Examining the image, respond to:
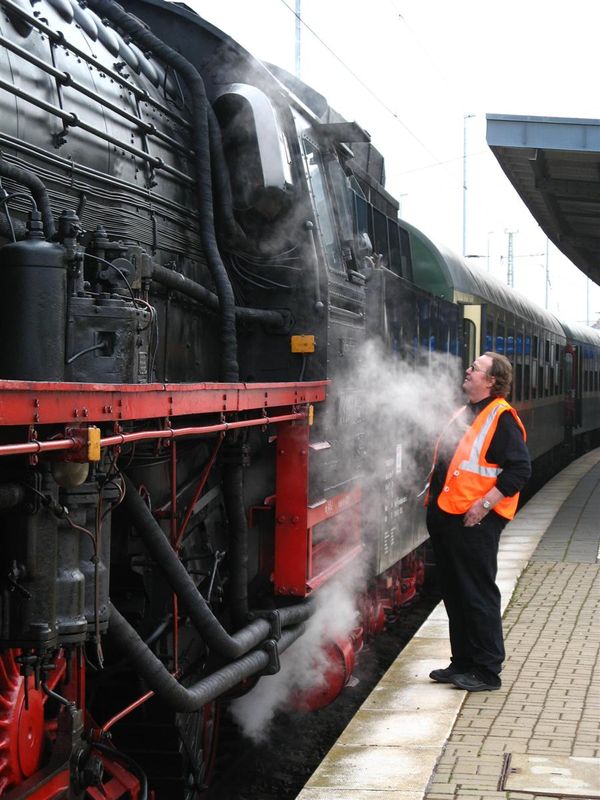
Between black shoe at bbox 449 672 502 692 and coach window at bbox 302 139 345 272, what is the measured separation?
7.20ft

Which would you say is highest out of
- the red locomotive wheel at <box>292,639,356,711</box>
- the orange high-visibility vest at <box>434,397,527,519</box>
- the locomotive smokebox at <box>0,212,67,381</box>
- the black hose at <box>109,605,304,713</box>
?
the locomotive smokebox at <box>0,212,67,381</box>

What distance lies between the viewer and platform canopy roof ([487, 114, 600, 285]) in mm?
11289

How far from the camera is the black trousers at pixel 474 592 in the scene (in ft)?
19.3

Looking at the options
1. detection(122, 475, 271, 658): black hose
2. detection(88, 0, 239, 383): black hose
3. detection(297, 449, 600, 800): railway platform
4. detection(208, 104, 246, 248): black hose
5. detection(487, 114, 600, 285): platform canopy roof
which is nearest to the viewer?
detection(122, 475, 271, 658): black hose

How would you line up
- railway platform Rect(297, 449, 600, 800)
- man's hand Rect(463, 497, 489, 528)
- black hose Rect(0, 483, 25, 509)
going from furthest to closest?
man's hand Rect(463, 497, 489, 528)
railway platform Rect(297, 449, 600, 800)
black hose Rect(0, 483, 25, 509)

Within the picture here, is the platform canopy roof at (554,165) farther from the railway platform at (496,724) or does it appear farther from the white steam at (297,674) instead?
the white steam at (297,674)

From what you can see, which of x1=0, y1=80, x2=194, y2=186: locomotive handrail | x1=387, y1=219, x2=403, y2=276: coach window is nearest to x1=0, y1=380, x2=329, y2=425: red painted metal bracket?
x1=0, y1=80, x2=194, y2=186: locomotive handrail

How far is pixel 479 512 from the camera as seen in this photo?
19.1ft

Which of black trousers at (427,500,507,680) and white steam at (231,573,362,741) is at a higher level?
black trousers at (427,500,507,680)

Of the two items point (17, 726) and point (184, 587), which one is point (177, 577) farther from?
point (17, 726)

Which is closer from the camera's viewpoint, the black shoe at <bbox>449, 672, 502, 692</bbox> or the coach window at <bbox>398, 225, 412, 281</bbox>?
the black shoe at <bbox>449, 672, 502, 692</bbox>

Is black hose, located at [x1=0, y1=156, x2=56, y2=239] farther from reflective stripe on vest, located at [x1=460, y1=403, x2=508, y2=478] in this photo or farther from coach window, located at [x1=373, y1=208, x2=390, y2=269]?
coach window, located at [x1=373, y1=208, x2=390, y2=269]

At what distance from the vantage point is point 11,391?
271 centimetres

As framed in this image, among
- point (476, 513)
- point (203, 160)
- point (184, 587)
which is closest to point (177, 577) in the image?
point (184, 587)
